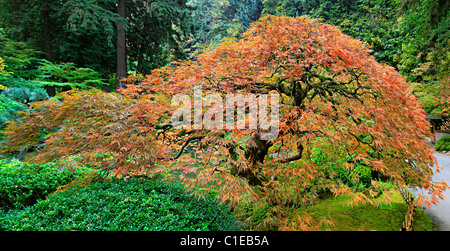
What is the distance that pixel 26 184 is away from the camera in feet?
11.2

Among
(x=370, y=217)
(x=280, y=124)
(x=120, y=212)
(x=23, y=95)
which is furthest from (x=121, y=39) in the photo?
(x=370, y=217)

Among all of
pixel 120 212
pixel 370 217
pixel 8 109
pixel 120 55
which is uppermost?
pixel 120 55

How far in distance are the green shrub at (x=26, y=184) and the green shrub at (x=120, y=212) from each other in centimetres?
92

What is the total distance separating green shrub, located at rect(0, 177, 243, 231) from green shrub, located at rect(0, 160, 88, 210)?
0.92 meters

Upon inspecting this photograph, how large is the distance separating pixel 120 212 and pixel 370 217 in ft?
12.6

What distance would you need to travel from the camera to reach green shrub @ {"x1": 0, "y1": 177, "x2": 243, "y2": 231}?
2176mm

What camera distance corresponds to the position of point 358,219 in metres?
3.62

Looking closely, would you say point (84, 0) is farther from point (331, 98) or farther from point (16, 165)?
point (331, 98)

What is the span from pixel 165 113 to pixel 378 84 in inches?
106

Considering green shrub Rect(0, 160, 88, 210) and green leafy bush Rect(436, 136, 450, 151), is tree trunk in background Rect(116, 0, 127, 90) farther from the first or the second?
green leafy bush Rect(436, 136, 450, 151)

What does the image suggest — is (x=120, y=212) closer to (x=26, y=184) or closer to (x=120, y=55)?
(x=26, y=184)

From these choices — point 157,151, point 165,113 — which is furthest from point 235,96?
point 157,151

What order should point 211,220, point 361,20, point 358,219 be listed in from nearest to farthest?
point 211,220, point 358,219, point 361,20

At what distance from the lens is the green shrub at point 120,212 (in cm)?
218
